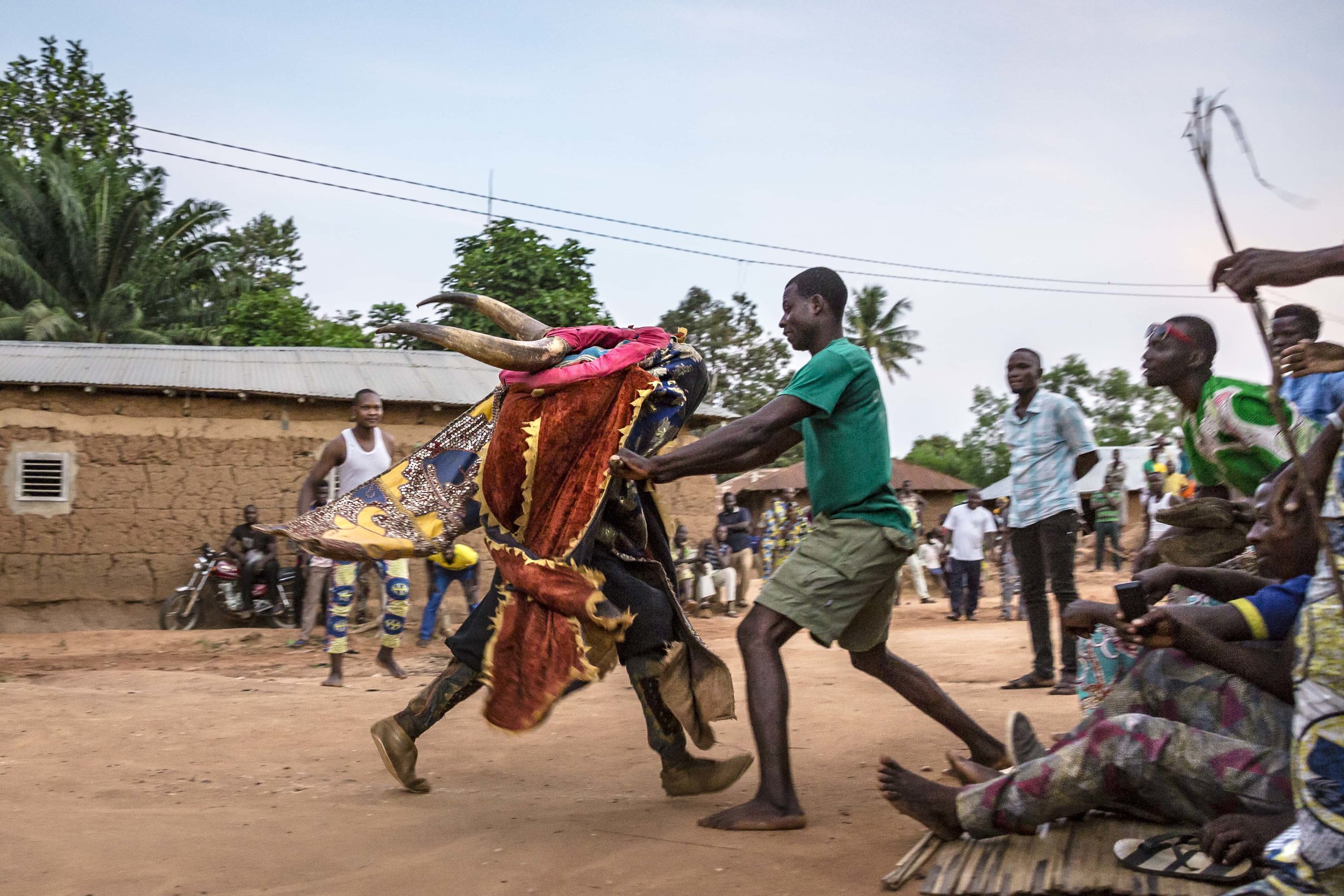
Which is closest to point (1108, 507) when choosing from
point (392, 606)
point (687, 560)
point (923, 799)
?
point (687, 560)

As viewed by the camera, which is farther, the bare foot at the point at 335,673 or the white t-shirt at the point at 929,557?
the white t-shirt at the point at 929,557

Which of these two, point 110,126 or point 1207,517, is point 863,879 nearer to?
point 1207,517

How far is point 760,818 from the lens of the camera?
12.3ft

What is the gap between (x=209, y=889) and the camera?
3.34m

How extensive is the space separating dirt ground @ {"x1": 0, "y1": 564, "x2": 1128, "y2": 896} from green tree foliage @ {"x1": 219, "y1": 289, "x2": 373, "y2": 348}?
1651 centimetres

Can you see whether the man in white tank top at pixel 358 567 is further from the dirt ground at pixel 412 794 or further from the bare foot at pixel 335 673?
the dirt ground at pixel 412 794

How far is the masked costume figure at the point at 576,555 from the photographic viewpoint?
4.07 meters

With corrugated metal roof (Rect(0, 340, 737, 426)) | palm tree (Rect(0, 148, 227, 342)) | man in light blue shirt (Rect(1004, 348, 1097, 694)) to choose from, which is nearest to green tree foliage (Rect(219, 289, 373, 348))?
palm tree (Rect(0, 148, 227, 342))

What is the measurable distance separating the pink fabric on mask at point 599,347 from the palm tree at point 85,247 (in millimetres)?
21417

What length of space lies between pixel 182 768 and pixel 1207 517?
425cm

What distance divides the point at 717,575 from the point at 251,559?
5.87 meters

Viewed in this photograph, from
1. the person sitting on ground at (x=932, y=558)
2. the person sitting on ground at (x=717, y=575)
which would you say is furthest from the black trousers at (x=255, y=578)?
the person sitting on ground at (x=932, y=558)

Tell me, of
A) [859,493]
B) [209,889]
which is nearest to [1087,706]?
[859,493]

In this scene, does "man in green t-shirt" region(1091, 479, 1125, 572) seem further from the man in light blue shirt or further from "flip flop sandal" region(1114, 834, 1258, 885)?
"flip flop sandal" region(1114, 834, 1258, 885)
